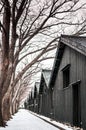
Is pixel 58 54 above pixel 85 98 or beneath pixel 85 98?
above

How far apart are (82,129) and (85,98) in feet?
5.36

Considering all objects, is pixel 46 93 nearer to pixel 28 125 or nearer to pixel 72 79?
pixel 28 125

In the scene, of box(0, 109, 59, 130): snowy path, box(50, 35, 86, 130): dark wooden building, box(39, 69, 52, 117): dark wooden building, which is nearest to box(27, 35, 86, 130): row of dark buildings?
box(50, 35, 86, 130): dark wooden building

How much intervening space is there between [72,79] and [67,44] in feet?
6.58

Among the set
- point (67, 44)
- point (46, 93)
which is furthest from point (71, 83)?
point (46, 93)

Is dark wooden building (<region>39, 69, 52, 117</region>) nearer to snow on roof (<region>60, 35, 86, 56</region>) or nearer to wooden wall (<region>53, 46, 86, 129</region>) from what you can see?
wooden wall (<region>53, 46, 86, 129</region>)

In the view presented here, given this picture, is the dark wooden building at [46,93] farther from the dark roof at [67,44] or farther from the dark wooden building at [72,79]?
the dark wooden building at [72,79]

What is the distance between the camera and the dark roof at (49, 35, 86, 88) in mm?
16227

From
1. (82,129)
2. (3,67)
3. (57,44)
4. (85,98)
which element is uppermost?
(57,44)

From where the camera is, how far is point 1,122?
20.5 meters

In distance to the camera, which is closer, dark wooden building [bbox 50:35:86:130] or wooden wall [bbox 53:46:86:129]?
wooden wall [bbox 53:46:86:129]

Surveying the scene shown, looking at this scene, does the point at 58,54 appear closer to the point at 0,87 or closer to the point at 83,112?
the point at 0,87

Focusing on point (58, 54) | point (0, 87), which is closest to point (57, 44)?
point (58, 54)

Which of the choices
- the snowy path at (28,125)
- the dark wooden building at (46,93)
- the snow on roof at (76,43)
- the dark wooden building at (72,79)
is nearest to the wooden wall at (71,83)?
the dark wooden building at (72,79)
